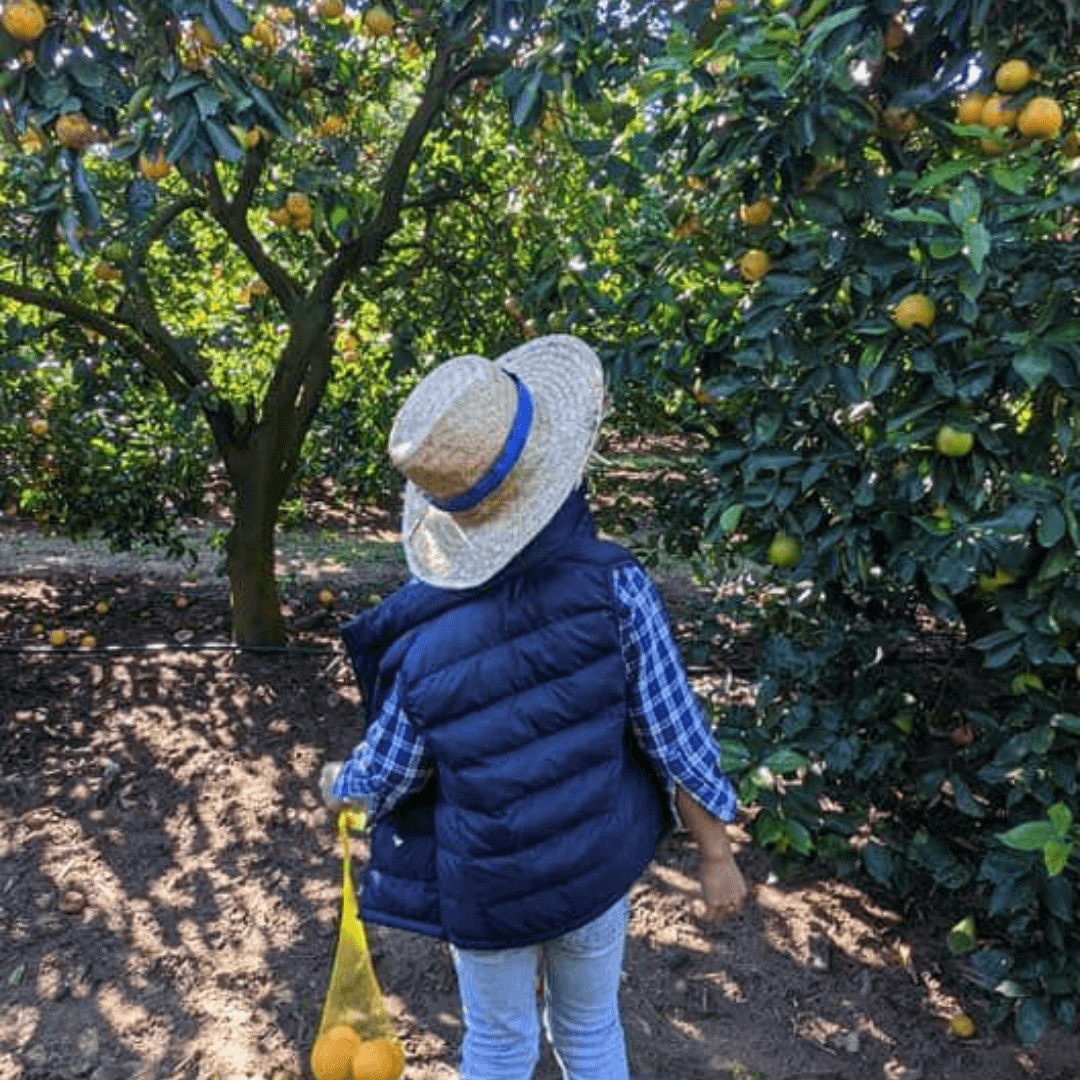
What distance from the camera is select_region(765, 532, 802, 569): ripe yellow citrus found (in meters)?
2.38

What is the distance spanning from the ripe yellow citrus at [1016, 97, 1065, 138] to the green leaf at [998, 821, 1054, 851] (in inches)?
52.9

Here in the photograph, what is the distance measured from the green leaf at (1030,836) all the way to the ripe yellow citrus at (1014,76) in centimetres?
145

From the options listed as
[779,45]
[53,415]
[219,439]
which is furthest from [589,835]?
[53,415]

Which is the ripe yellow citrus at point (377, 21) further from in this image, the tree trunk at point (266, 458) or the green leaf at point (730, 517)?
the green leaf at point (730, 517)

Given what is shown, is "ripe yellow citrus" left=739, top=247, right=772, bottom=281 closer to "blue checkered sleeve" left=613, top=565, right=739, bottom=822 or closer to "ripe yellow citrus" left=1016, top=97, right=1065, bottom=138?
"ripe yellow citrus" left=1016, top=97, right=1065, bottom=138

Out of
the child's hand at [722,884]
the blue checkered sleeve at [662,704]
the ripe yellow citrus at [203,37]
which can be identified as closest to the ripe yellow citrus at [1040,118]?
the blue checkered sleeve at [662,704]

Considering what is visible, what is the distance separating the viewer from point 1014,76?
215cm

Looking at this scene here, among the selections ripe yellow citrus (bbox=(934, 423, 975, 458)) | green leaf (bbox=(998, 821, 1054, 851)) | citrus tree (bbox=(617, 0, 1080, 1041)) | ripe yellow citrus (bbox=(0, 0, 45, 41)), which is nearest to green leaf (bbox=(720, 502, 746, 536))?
citrus tree (bbox=(617, 0, 1080, 1041))

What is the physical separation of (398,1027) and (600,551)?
5.64 feet

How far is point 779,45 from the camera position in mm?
2146

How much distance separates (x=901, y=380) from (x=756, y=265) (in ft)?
1.42

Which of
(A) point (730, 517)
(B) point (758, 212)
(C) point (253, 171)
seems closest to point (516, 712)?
(A) point (730, 517)

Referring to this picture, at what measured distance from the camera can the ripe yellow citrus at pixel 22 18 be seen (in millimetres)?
2148

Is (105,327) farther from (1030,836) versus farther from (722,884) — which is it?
(1030,836)
